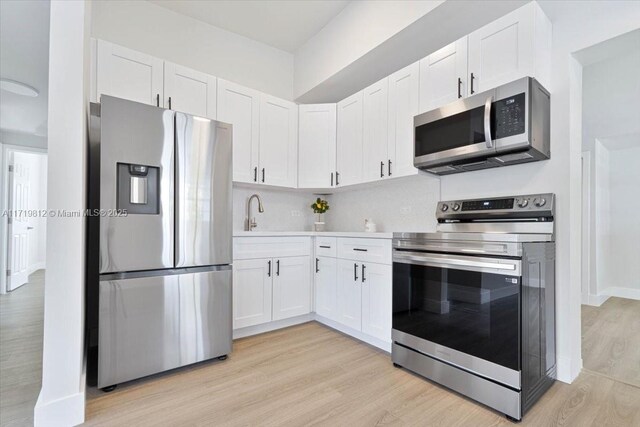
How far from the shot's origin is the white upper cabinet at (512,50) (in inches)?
73.6

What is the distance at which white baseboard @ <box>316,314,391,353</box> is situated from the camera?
2.44 metres

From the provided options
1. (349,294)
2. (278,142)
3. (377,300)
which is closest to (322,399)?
(377,300)

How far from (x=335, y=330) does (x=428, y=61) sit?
2.53m

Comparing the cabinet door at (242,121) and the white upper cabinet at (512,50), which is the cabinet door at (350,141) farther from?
the white upper cabinet at (512,50)

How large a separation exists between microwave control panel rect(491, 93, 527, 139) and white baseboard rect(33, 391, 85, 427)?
282cm

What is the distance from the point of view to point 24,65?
131 inches

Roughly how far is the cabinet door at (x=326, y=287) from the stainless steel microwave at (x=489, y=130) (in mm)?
1300

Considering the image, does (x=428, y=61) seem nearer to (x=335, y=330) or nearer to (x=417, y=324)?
(x=417, y=324)

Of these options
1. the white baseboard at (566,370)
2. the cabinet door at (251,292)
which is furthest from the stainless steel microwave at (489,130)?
the cabinet door at (251,292)

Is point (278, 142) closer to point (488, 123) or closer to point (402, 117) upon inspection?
point (402, 117)

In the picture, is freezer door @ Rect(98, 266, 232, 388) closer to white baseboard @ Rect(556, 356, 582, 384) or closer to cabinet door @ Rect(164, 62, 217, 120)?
cabinet door @ Rect(164, 62, 217, 120)

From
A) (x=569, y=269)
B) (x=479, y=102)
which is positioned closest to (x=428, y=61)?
(x=479, y=102)

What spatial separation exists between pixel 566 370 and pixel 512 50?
2.09 metres

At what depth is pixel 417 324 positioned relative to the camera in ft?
6.78
